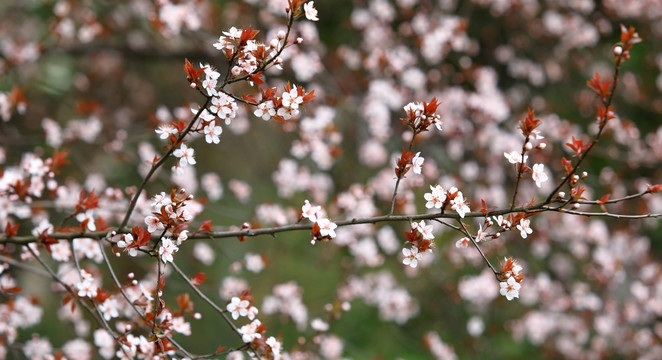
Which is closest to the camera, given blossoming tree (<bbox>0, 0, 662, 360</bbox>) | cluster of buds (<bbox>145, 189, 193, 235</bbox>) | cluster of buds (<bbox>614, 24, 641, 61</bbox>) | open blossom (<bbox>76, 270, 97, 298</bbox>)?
cluster of buds (<bbox>614, 24, 641, 61</bbox>)

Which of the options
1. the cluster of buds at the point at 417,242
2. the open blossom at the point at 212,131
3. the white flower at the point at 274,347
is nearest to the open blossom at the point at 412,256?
the cluster of buds at the point at 417,242

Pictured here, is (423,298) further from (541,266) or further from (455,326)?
(541,266)

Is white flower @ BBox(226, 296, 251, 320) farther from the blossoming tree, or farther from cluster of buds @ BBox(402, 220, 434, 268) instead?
the blossoming tree

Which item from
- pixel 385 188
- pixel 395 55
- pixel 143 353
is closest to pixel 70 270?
pixel 143 353

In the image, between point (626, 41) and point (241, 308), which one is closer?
point (626, 41)

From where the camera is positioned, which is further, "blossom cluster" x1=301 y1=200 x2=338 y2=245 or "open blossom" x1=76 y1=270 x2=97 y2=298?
"open blossom" x1=76 y1=270 x2=97 y2=298

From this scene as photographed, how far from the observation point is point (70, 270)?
105 inches

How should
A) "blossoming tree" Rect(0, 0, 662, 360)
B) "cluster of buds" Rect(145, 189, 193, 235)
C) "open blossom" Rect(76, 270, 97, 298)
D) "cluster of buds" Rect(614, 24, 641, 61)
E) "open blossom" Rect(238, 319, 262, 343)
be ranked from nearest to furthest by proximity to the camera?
"cluster of buds" Rect(614, 24, 641, 61) → "cluster of buds" Rect(145, 189, 193, 235) → "open blossom" Rect(238, 319, 262, 343) → "open blossom" Rect(76, 270, 97, 298) → "blossoming tree" Rect(0, 0, 662, 360)

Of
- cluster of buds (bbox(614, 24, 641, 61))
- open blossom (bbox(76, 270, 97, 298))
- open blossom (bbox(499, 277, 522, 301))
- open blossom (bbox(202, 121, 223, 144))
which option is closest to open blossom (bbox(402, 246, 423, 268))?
open blossom (bbox(499, 277, 522, 301))

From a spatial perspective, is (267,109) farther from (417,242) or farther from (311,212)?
(417,242)

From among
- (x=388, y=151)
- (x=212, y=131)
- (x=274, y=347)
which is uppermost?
(x=388, y=151)

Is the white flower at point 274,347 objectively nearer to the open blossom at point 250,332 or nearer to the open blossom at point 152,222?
the open blossom at point 250,332

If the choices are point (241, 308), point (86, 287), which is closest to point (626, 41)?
point (241, 308)

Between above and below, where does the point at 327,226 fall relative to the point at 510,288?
above
